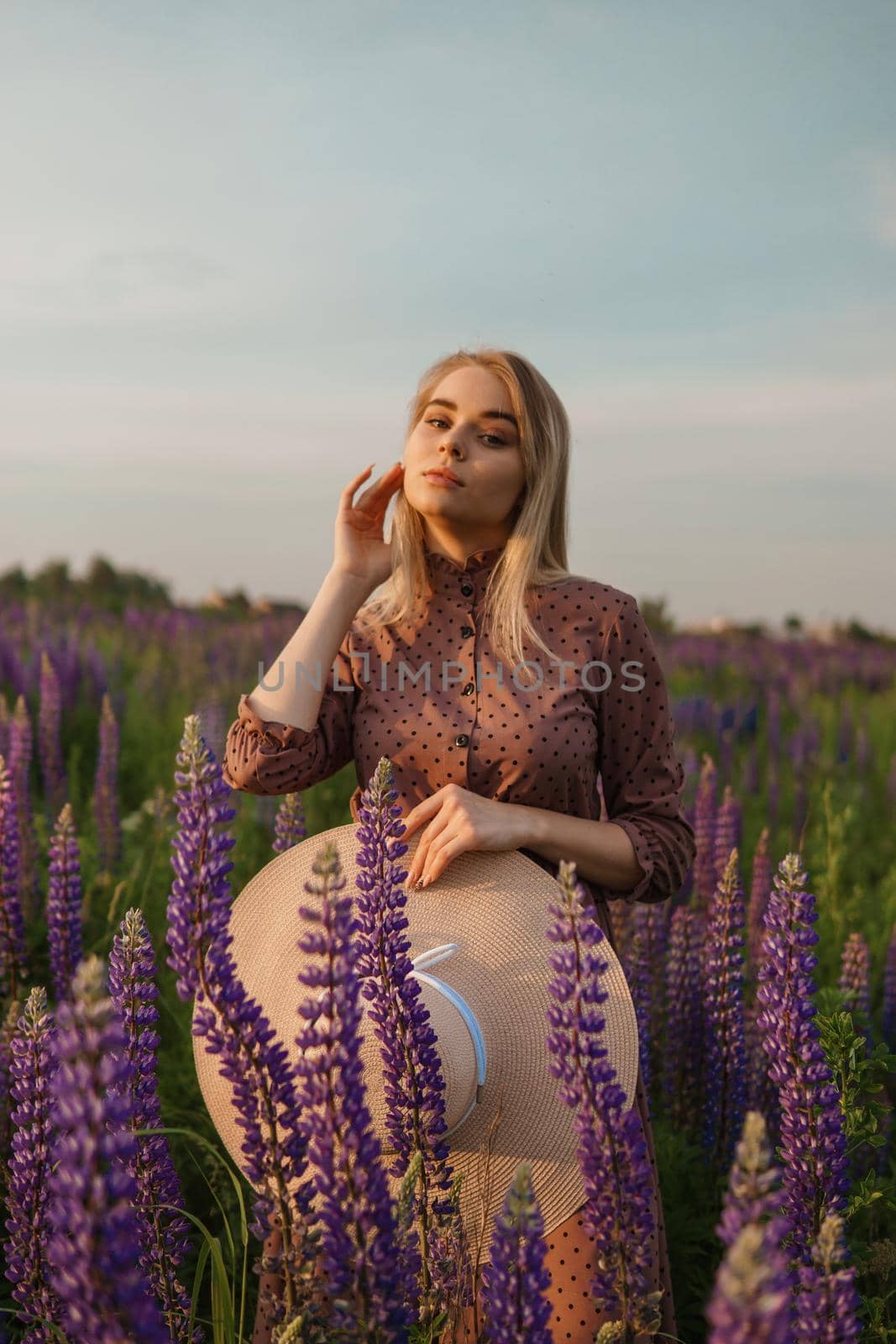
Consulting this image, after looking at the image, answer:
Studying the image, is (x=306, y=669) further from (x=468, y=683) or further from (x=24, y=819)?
(x=24, y=819)

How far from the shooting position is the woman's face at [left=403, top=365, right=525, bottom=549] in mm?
3246

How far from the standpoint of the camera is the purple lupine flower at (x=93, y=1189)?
1356 millimetres

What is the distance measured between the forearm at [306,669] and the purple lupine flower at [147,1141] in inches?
35.7

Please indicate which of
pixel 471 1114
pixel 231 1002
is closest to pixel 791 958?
pixel 471 1114

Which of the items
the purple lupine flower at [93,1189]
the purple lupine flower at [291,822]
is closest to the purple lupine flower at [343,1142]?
the purple lupine flower at [93,1189]

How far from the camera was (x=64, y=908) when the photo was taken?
3.69 m

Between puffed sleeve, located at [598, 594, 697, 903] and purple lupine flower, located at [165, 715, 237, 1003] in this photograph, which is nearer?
purple lupine flower, located at [165, 715, 237, 1003]

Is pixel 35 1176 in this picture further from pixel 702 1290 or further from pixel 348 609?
pixel 702 1290

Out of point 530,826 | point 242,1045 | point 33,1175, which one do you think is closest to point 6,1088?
point 33,1175

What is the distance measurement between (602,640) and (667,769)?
0.39 meters

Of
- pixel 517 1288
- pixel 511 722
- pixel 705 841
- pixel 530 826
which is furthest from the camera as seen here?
pixel 705 841

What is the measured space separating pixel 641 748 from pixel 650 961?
58.0 inches

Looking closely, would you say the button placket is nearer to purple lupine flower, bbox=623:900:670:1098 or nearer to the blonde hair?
the blonde hair

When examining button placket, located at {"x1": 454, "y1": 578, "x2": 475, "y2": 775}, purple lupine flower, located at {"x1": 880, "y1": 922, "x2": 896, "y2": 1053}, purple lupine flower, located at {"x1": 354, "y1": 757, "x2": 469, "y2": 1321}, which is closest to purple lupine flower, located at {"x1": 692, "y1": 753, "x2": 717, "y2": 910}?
purple lupine flower, located at {"x1": 880, "y1": 922, "x2": 896, "y2": 1053}
